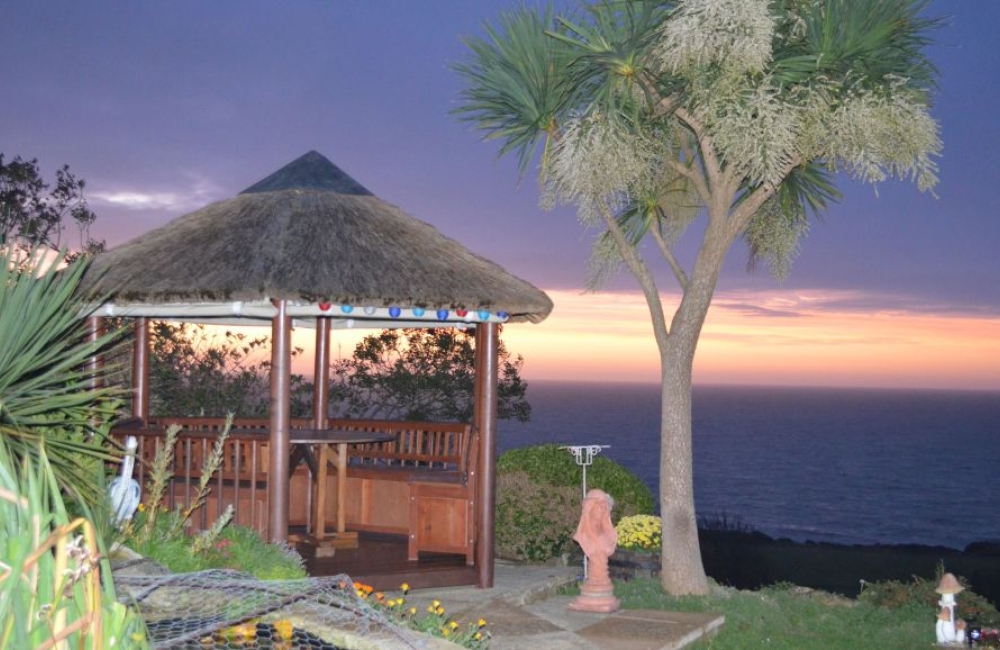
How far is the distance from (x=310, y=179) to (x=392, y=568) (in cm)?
343

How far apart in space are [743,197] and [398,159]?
8444 mm

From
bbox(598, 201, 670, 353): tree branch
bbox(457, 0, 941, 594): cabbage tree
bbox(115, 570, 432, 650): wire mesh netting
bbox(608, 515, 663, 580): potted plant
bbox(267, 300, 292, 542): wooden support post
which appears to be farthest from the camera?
bbox(608, 515, 663, 580): potted plant

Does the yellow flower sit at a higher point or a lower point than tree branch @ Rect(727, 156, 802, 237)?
lower

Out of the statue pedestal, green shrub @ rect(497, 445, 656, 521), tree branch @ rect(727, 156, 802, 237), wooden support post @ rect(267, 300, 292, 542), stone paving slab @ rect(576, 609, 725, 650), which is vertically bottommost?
stone paving slab @ rect(576, 609, 725, 650)

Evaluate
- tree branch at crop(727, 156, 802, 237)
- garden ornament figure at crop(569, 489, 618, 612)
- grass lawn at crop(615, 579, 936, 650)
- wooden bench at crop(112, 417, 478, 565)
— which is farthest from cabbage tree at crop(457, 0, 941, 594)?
wooden bench at crop(112, 417, 478, 565)

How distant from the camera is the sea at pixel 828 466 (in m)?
42.5

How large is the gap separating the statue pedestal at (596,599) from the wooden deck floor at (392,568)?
90 cm

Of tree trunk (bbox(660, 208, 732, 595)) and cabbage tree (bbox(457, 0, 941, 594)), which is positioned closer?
cabbage tree (bbox(457, 0, 941, 594))

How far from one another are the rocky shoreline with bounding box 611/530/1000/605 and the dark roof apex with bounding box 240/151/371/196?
8.79m

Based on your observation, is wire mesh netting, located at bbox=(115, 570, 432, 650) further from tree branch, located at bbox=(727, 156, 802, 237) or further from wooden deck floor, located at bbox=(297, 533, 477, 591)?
tree branch, located at bbox=(727, 156, 802, 237)

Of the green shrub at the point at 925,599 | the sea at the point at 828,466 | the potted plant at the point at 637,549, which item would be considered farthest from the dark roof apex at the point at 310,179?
the sea at the point at 828,466

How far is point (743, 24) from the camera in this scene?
8.45 meters

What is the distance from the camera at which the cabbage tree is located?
8.62m

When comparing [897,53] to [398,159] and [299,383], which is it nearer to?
[398,159]
